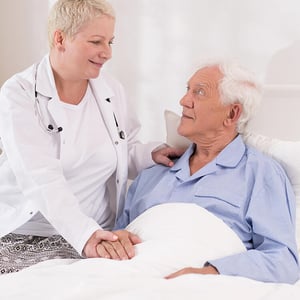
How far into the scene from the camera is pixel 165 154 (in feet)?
6.63

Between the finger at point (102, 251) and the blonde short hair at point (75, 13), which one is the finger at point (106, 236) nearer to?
the finger at point (102, 251)

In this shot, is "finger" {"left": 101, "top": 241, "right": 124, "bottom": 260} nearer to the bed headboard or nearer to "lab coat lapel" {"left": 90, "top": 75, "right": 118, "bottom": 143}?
"lab coat lapel" {"left": 90, "top": 75, "right": 118, "bottom": 143}

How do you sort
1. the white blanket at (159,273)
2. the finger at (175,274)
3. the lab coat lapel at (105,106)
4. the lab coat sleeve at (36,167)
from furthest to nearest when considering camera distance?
1. the lab coat lapel at (105,106)
2. the lab coat sleeve at (36,167)
3. the finger at (175,274)
4. the white blanket at (159,273)

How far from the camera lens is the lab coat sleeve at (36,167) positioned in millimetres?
1714

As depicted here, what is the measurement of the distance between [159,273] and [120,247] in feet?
0.49

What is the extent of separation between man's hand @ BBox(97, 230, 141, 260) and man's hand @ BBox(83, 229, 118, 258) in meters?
0.01

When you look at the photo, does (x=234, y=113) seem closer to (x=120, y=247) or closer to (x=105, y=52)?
(x=105, y=52)

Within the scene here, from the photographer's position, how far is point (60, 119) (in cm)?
182

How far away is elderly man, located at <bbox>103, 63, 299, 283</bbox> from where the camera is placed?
165 centimetres

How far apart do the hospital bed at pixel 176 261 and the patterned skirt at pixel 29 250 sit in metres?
0.17

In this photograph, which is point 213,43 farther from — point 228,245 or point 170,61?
point 228,245

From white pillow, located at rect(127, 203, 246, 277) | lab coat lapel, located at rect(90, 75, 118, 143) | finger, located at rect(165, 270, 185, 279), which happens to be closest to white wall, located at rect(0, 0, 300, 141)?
lab coat lapel, located at rect(90, 75, 118, 143)

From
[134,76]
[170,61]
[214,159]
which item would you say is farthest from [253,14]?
[214,159]

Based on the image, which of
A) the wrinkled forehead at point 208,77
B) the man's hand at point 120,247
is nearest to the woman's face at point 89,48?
the wrinkled forehead at point 208,77
